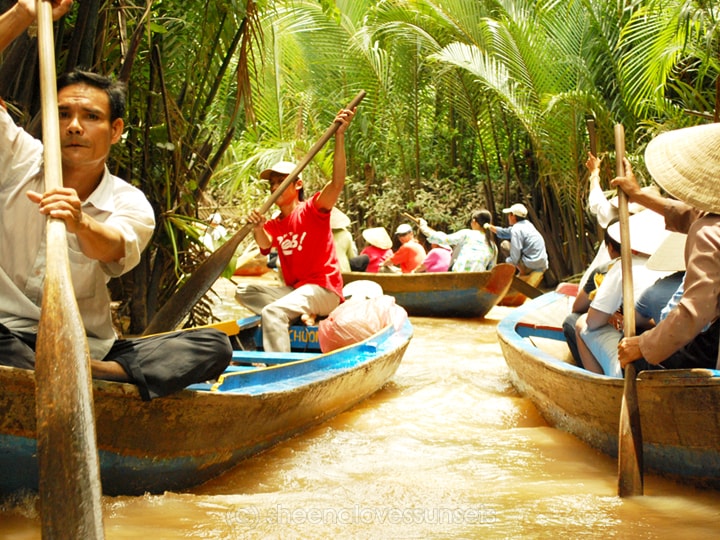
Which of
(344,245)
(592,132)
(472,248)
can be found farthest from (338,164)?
(472,248)

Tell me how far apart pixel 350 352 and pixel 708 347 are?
195 cm

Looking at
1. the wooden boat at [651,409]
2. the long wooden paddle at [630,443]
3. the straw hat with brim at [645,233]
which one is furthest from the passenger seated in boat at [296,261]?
the long wooden paddle at [630,443]

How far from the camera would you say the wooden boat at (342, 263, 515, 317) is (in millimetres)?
8678

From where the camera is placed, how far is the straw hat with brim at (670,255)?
346 centimetres

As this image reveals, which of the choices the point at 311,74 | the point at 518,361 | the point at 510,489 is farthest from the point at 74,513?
the point at 311,74

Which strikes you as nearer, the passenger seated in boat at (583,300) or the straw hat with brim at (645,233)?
the straw hat with brim at (645,233)

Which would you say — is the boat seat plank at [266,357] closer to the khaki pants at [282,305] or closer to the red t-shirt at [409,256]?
the khaki pants at [282,305]

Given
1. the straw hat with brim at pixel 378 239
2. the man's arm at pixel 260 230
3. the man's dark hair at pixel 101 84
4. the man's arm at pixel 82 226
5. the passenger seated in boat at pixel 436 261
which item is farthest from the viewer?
the straw hat with brim at pixel 378 239

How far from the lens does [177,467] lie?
2.94 meters

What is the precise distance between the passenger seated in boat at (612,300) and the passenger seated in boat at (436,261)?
18.2 feet

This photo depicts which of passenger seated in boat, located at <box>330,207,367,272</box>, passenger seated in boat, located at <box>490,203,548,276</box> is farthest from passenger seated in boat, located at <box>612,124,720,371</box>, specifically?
passenger seated in boat, located at <box>490,203,548,276</box>

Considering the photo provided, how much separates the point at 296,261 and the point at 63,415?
10.8 feet

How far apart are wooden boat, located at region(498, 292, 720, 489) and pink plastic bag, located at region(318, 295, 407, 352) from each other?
900 millimetres

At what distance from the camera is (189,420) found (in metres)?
2.82
